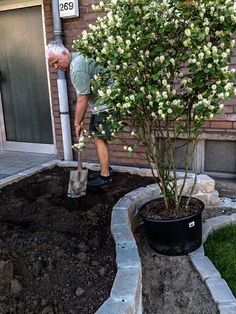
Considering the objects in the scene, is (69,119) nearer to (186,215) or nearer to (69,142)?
(69,142)

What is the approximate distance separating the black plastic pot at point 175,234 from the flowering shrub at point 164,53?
2.08 ft

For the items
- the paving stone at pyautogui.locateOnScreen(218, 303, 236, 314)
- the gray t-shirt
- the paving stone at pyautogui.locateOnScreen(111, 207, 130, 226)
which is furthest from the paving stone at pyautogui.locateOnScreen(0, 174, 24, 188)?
the paving stone at pyautogui.locateOnScreen(218, 303, 236, 314)

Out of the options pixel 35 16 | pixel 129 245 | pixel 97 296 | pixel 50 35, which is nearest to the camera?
pixel 97 296

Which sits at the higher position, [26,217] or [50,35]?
[50,35]

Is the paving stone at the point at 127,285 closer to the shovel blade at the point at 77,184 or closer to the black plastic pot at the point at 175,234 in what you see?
the black plastic pot at the point at 175,234

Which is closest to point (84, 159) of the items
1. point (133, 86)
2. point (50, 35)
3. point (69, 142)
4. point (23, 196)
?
point (69, 142)

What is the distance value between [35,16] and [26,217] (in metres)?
A: 3.33

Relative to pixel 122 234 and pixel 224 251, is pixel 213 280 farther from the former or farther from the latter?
pixel 122 234

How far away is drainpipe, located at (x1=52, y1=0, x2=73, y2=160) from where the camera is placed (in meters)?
4.37

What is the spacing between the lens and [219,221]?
127 inches

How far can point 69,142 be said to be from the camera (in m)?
4.70

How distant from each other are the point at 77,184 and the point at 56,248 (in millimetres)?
1160

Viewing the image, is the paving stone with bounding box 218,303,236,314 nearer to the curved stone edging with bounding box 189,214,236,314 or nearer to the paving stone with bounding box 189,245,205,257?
the curved stone edging with bounding box 189,214,236,314

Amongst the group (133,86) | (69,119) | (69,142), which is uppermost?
(133,86)
